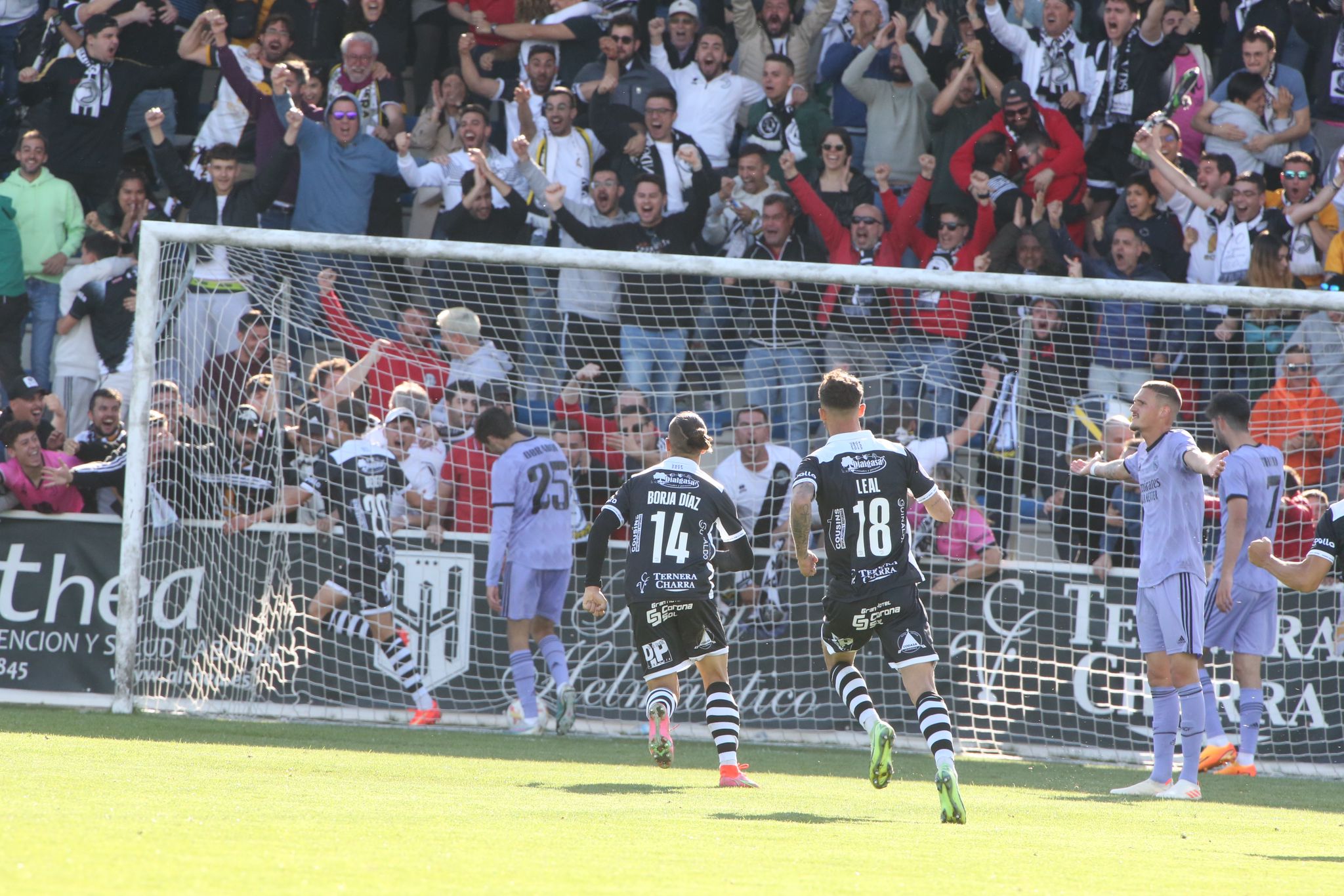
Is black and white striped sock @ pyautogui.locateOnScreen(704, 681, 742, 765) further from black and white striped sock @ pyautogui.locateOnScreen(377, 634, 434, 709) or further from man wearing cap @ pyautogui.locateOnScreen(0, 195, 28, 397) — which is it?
man wearing cap @ pyautogui.locateOnScreen(0, 195, 28, 397)

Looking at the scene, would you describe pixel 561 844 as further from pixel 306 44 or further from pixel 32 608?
pixel 306 44

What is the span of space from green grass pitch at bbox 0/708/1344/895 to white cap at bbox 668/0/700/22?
7.64 meters

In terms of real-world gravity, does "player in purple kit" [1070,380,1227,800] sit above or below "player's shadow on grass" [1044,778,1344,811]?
above

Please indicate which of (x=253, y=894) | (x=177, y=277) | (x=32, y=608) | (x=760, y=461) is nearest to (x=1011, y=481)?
(x=760, y=461)

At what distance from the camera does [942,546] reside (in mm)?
11141

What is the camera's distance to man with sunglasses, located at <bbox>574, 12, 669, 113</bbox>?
14180 mm

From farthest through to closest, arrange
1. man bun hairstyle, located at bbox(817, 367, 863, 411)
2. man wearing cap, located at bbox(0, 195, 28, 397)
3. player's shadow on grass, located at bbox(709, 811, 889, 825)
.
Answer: man wearing cap, located at bbox(0, 195, 28, 397) < man bun hairstyle, located at bbox(817, 367, 863, 411) < player's shadow on grass, located at bbox(709, 811, 889, 825)

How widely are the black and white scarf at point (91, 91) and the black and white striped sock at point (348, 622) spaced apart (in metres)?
6.31

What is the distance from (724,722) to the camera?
7.88 meters

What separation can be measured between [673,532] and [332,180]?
6.71 meters

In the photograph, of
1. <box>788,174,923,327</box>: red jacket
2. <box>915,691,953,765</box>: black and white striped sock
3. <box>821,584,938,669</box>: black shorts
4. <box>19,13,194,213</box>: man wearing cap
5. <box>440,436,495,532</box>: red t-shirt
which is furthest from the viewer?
<box>19,13,194,213</box>: man wearing cap

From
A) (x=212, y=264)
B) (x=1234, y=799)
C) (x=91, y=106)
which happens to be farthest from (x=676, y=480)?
(x=91, y=106)

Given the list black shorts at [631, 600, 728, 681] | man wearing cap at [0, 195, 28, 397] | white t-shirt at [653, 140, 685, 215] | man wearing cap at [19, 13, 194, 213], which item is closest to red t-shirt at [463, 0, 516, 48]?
white t-shirt at [653, 140, 685, 215]

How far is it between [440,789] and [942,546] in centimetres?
521
